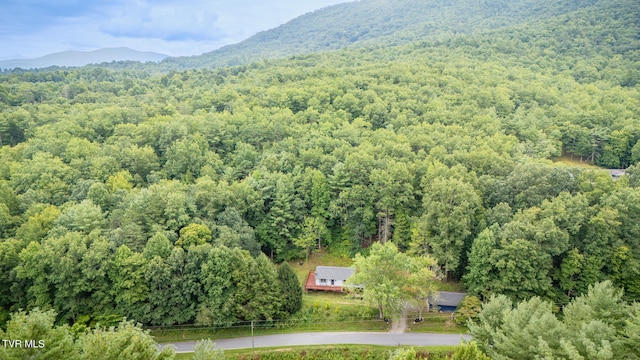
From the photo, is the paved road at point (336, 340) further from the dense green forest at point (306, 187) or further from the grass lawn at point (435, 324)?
the dense green forest at point (306, 187)

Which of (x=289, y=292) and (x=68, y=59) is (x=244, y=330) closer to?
(x=289, y=292)

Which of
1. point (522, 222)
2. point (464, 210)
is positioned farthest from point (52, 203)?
point (522, 222)

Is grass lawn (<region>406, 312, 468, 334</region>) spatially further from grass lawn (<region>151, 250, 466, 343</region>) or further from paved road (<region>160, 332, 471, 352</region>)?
paved road (<region>160, 332, 471, 352</region>)

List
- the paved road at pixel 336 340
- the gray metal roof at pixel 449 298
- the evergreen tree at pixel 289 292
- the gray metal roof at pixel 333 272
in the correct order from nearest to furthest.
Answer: the paved road at pixel 336 340, the evergreen tree at pixel 289 292, the gray metal roof at pixel 449 298, the gray metal roof at pixel 333 272

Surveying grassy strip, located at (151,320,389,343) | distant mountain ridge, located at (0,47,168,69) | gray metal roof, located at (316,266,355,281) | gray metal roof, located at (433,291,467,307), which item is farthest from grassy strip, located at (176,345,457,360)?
distant mountain ridge, located at (0,47,168,69)

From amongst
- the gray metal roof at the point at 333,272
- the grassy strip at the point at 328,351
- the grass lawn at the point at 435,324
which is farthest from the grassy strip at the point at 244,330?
the gray metal roof at the point at 333,272

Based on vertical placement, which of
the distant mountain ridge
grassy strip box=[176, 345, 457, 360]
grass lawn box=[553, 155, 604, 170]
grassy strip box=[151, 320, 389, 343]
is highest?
the distant mountain ridge

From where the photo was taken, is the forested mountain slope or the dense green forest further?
the forested mountain slope
